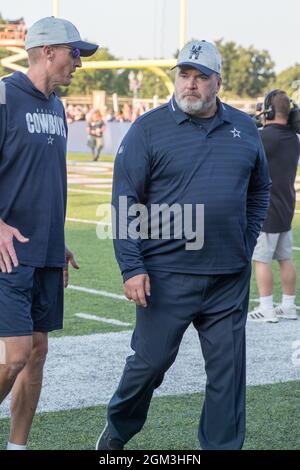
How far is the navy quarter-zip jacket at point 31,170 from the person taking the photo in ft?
14.6

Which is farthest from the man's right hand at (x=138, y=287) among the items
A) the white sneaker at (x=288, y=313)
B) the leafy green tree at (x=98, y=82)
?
the leafy green tree at (x=98, y=82)

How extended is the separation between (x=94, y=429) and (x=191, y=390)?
1002mm

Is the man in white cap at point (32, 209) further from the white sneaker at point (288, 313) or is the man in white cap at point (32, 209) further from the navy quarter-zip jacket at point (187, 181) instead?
the white sneaker at point (288, 313)

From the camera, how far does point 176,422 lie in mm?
5496

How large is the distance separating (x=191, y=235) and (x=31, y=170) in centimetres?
77

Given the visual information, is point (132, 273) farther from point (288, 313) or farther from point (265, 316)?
point (288, 313)

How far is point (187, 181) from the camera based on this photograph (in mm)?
4492

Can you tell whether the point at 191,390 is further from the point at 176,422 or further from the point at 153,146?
the point at 153,146

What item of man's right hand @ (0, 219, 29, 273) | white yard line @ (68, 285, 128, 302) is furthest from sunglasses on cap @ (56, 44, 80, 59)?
white yard line @ (68, 285, 128, 302)

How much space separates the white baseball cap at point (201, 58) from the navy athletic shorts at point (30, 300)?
44.5 inches

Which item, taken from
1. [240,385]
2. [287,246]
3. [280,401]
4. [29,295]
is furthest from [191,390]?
[287,246]

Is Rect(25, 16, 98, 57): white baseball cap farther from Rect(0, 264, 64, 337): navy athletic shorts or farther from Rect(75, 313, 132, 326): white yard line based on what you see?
Rect(75, 313, 132, 326): white yard line

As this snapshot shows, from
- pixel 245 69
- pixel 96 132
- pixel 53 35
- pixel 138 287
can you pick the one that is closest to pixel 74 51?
pixel 53 35
